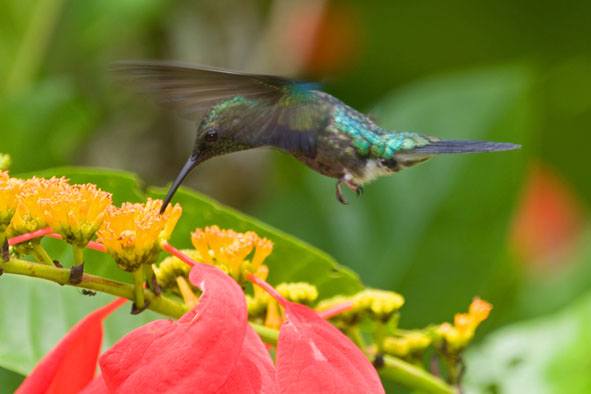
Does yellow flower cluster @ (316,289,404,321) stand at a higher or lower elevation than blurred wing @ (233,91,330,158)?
lower

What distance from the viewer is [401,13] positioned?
8.41 feet

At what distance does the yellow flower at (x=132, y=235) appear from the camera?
2.20 feet

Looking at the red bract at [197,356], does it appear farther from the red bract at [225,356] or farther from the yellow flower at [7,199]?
the yellow flower at [7,199]

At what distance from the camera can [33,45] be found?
5.89 ft

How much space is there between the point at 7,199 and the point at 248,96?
243 mm

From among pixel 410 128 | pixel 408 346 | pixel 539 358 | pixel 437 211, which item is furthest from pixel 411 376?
pixel 410 128

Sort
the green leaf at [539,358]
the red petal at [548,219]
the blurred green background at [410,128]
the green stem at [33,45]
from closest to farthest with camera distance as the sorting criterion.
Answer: the green leaf at [539,358] → the blurred green background at [410,128] → the green stem at [33,45] → the red petal at [548,219]

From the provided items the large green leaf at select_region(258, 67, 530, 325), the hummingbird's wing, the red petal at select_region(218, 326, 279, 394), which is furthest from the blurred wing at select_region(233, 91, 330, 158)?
the large green leaf at select_region(258, 67, 530, 325)

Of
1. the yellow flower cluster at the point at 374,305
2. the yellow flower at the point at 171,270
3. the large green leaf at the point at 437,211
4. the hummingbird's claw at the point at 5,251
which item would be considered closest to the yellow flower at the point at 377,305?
the yellow flower cluster at the point at 374,305

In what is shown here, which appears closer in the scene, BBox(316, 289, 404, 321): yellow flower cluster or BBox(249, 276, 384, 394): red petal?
BBox(249, 276, 384, 394): red petal

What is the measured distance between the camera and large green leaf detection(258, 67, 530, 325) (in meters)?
1.41

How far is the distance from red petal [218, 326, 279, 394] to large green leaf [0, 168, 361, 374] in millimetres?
215

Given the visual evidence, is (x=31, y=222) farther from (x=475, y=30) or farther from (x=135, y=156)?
(x=475, y=30)

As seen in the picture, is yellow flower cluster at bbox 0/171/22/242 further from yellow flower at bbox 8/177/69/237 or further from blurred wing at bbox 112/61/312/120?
blurred wing at bbox 112/61/312/120
